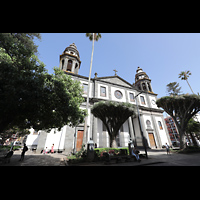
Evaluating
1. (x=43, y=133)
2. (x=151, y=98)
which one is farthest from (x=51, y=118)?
(x=151, y=98)

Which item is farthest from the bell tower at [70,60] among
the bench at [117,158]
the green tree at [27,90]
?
the bench at [117,158]

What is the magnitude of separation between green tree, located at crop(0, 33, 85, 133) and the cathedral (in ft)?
26.6

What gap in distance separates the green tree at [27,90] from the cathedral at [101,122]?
8103mm

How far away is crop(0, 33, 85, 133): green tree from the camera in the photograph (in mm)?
5611

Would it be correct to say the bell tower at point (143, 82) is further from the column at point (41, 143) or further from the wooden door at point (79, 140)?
the column at point (41, 143)

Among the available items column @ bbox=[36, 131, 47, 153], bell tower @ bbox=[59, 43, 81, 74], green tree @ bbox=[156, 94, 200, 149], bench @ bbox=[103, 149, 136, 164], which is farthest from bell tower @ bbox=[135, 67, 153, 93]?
column @ bbox=[36, 131, 47, 153]

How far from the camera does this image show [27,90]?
5781 mm

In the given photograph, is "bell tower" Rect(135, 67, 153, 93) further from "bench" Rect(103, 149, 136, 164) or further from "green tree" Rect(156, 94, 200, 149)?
"bench" Rect(103, 149, 136, 164)

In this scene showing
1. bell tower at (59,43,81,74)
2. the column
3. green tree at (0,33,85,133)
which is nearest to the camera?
green tree at (0,33,85,133)

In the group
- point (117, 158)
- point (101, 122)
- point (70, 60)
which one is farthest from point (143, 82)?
point (117, 158)

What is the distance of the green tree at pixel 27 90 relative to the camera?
5.61 meters

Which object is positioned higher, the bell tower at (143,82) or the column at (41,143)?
the bell tower at (143,82)
